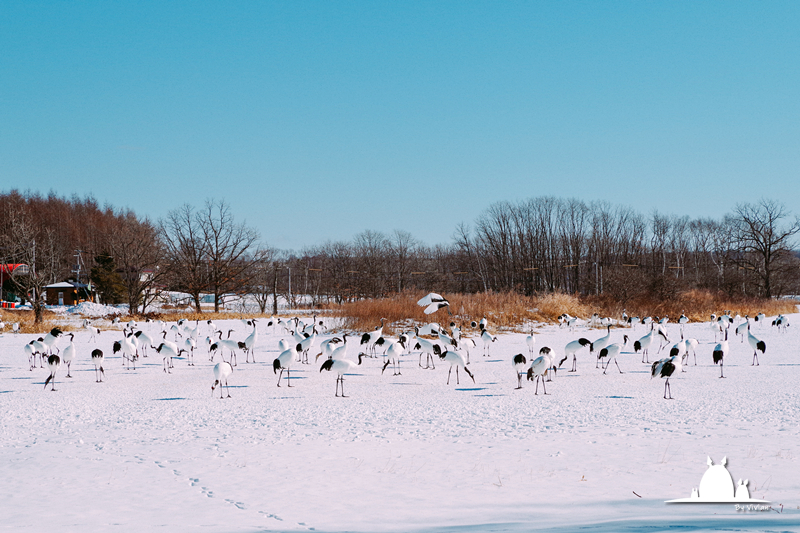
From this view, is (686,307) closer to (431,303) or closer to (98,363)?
(431,303)

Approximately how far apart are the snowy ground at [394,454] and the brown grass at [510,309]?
43.2 feet

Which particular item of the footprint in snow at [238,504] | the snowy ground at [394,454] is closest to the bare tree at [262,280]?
the snowy ground at [394,454]

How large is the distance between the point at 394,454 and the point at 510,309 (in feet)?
75.5

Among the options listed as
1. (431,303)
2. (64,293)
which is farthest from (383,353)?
(64,293)

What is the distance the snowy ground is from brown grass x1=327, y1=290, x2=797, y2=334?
43.2 feet

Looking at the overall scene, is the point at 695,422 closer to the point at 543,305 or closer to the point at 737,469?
the point at 737,469

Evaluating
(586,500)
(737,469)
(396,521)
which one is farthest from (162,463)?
(737,469)

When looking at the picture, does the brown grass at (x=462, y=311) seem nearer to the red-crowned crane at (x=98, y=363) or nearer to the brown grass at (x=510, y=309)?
the brown grass at (x=510, y=309)

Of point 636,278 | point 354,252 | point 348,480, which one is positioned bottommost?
point 348,480

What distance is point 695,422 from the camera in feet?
27.3

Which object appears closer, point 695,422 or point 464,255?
point 695,422

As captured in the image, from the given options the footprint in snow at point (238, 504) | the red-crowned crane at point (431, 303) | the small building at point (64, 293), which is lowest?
the footprint in snow at point (238, 504)

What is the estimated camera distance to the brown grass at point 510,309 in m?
26.1

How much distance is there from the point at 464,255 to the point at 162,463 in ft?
209
